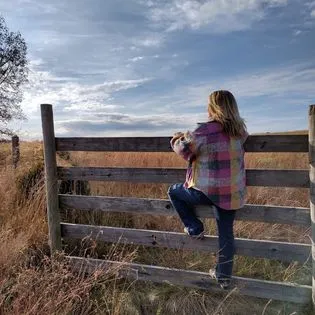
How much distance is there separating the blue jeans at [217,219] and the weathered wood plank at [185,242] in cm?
18

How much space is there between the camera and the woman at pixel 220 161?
427cm

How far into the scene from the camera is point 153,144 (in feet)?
16.0

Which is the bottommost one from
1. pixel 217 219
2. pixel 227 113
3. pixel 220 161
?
pixel 217 219

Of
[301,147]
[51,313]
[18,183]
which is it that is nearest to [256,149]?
[301,147]

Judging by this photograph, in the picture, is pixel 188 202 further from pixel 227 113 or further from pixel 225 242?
pixel 227 113

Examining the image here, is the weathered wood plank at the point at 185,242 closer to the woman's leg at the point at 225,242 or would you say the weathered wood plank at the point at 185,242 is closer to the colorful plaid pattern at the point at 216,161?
the woman's leg at the point at 225,242

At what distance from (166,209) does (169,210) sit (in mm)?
39

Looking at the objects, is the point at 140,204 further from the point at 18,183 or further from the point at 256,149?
the point at 18,183

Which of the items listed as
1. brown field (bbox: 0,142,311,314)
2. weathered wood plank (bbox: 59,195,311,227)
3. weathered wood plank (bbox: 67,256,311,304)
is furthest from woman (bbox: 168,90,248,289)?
brown field (bbox: 0,142,311,314)

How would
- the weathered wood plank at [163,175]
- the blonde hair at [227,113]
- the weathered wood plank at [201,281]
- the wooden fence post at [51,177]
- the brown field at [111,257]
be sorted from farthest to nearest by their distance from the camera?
the wooden fence post at [51,177], the weathered wood plank at [201,281], the weathered wood plank at [163,175], the blonde hair at [227,113], the brown field at [111,257]

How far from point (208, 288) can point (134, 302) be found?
0.85 meters

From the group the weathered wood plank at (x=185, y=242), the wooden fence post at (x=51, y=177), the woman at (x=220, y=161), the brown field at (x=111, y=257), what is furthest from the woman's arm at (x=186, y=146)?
the wooden fence post at (x=51, y=177)

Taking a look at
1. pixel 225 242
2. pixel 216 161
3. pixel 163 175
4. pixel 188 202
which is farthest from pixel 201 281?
pixel 216 161

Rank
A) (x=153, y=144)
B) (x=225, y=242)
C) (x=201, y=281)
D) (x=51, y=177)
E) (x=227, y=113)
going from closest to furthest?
(x=227, y=113)
(x=225, y=242)
(x=201, y=281)
(x=153, y=144)
(x=51, y=177)
